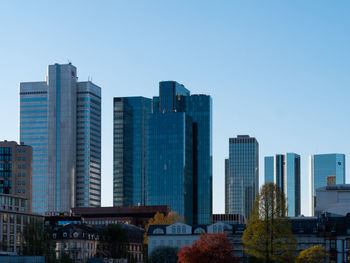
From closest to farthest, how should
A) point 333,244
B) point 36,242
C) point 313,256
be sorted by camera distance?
point 313,256, point 36,242, point 333,244

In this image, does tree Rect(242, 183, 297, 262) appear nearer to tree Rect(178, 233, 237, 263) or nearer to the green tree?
tree Rect(178, 233, 237, 263)

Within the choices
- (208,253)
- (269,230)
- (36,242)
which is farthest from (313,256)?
(36,242)

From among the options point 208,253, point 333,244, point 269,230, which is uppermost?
point 269,230

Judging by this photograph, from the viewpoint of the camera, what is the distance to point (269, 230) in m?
Result: 146

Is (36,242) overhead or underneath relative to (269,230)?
underneath

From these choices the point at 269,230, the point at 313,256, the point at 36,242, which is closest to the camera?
the point at 269,230

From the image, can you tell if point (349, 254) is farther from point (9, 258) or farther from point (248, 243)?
point (9, 258)

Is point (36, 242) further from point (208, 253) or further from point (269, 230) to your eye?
point (269, 230)

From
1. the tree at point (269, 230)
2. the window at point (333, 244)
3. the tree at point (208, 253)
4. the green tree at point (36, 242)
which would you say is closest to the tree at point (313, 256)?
the tree at point (269, 230)

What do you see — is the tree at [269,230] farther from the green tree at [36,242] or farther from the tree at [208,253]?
the green tree at [36,242]

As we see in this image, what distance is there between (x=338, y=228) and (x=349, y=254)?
34.1 feet

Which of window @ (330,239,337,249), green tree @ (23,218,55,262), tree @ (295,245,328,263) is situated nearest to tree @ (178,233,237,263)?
tree @ (295,245,328,263)

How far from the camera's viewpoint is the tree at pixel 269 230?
14638 centimetres

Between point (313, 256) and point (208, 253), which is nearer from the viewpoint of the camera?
point (313, 256)
